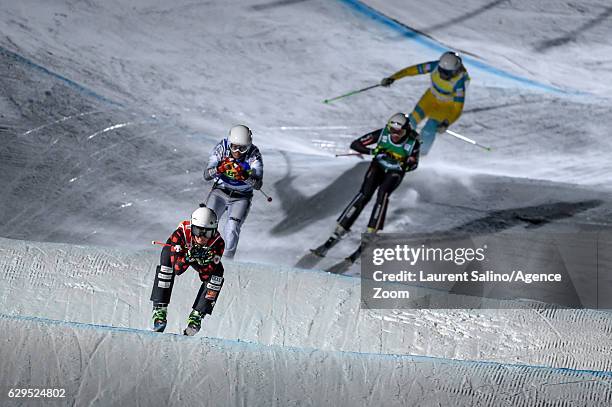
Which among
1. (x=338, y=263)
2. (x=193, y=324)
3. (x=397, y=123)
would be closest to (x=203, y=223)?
(x=193, y=324)

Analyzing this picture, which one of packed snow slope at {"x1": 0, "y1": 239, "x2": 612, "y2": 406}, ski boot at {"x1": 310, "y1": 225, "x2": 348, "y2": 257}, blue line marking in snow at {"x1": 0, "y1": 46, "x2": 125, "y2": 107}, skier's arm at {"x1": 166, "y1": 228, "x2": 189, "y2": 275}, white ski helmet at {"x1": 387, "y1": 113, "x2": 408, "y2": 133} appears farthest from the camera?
blue line marking in snow at {"x1": 0, "y1": 46, "x2": 125, "y2": 107}

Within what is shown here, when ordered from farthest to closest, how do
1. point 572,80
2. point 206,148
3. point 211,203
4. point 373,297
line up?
point 572,80, point 206,148, point 211,203, point 373,297

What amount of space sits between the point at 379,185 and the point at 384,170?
14 centimetres

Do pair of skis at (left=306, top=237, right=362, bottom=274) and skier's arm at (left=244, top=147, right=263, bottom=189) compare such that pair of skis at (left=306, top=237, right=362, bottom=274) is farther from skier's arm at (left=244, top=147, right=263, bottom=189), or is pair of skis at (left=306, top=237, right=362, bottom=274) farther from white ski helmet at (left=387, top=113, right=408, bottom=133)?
skier's arm at (left=244, top=147, right=263, bottom=189)

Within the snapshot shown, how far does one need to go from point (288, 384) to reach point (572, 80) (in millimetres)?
8977

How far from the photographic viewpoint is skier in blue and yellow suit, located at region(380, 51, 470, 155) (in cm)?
1072

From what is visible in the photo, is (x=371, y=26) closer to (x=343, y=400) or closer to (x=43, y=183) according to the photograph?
(x=43, y=183)

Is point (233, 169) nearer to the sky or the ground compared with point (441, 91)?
nearer to the ground

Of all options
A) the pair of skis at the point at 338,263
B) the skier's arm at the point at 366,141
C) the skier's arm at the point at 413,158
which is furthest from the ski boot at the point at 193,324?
the skier's arm at the point at 366,141

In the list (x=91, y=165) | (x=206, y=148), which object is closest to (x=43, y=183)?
(x=91, y=165)

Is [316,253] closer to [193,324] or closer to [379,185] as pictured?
[379,185]

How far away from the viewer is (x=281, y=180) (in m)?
10.9

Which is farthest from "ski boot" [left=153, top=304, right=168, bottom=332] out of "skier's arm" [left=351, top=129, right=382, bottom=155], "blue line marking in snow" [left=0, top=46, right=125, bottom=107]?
"blue line marking in snow" [left=0, top=46, right=125, bottom=107]

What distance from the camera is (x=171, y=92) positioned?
12.7 meters
